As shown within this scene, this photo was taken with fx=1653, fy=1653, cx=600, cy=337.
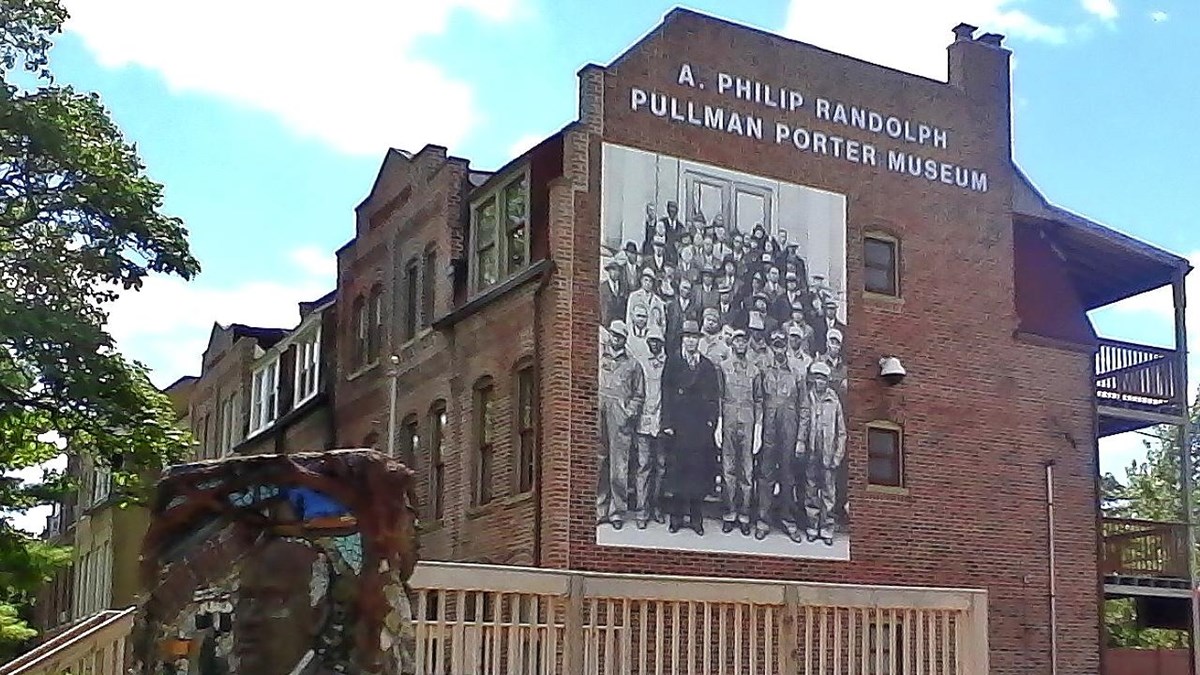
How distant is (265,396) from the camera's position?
120 ft

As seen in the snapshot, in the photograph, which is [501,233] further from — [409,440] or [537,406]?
[409,440]

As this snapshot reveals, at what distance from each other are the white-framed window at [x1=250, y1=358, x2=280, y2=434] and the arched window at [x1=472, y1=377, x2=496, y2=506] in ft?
38.5

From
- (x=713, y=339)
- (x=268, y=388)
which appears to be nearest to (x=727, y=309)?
(x=713, y=339)

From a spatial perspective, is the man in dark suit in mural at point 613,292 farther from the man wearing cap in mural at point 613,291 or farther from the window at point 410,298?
the window at point 410,298

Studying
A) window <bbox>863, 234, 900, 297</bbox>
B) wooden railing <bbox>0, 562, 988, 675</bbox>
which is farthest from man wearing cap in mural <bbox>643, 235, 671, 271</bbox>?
wooden railing <bbox>0, 562, 988, 675</bbox>

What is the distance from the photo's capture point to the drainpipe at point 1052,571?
25266 millimetres

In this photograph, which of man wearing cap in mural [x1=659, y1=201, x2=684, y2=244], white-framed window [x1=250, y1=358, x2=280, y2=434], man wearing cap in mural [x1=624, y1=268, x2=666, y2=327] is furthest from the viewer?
Result: white-framed window [x1=250, y1=358, x2=280, y2=434]

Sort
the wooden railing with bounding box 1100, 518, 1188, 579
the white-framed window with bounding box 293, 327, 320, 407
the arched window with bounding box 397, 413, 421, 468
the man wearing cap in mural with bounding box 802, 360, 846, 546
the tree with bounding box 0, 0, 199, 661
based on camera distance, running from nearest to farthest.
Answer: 1. the tree with bounding box 0, 0, 199, 661
2. the man wearing cap in mural with bounding box 802, 360, 846, 546
3. the wooden railing with bounding box 1100, 518, 1188, 579
4. the arched window with bounding box 397, 413, 421, 468
5. the white-framed window with bounding box 293, 327, 320, 407

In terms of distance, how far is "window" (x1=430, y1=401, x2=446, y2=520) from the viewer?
2559cm

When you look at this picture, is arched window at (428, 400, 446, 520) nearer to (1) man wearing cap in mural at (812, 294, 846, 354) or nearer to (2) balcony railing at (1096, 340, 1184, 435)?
(1) man wearing cap in mural at (812, 294, 846, 354)

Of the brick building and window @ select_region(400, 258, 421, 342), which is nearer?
the brick building

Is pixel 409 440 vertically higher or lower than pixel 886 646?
higher

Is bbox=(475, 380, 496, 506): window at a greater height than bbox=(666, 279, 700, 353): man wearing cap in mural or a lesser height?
lesser

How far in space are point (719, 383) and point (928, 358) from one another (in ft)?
13.2
